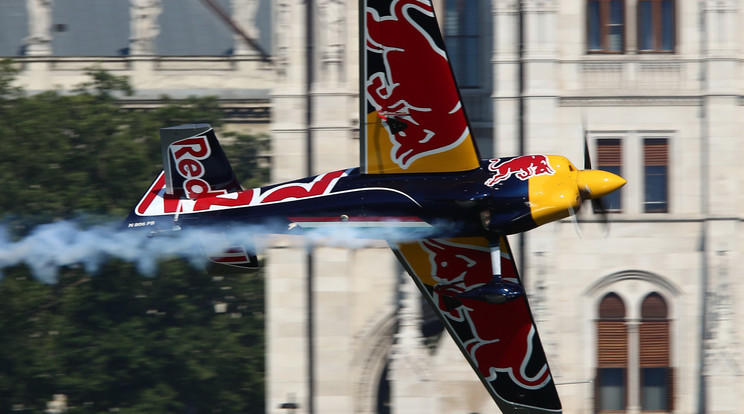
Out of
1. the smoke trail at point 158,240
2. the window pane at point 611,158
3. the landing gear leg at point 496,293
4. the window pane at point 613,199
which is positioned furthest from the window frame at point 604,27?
the landing gear leg at point 496,293

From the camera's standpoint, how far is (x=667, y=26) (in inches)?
1531

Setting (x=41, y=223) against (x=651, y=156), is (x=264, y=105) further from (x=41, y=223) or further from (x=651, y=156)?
(x=651, y=156)

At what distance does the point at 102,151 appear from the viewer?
46.2 metres

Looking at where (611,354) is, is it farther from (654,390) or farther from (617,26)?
(617,26)

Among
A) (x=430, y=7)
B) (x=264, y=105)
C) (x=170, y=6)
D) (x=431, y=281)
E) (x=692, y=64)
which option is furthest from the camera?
(x=170, y=6)

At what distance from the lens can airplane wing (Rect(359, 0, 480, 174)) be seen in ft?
81.3

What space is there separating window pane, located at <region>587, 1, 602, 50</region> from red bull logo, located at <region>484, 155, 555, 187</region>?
1450cm

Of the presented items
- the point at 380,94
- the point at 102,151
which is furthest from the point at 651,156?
the point at 102,151

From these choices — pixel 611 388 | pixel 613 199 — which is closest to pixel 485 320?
pixel 613 199

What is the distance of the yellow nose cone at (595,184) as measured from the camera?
24.9 meters

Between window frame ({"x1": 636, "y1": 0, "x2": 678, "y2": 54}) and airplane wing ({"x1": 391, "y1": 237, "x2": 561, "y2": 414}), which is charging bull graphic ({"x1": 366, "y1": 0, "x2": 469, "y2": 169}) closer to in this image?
airplane wing ({"x1": 391, "y1": 237, "x2": 561, "y2": 414})

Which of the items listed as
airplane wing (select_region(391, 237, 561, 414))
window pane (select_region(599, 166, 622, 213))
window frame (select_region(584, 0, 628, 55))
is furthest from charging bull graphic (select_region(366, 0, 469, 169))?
window frame (select_region(584, 0, 628, 55))

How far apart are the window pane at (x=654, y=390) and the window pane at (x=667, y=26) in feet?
31.8

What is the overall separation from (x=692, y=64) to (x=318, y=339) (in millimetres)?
13785
